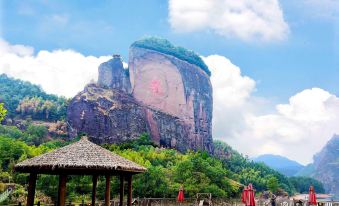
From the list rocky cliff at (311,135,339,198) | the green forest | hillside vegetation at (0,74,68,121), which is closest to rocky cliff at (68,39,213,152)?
the green forest

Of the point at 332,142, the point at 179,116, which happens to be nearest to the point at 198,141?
the point at 179,116

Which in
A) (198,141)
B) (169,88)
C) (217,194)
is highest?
(169,88)

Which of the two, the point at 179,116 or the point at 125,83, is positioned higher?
the point at 125,83

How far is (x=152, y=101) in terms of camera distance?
7375cm

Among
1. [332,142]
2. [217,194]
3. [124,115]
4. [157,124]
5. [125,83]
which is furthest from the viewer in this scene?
[332,142]

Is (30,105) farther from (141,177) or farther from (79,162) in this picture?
(79,162)

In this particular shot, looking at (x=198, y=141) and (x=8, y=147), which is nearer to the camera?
(x=8, y=147)

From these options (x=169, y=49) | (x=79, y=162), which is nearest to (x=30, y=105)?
(x=169, y=49)

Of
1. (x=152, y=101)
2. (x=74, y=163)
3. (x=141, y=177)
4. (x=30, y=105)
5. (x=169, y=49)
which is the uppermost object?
(x=169, y=49)

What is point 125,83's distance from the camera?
263 feet

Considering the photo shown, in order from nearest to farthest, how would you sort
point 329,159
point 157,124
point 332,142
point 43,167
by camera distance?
1. point 43,167
2. point 157,124
3. point 329,159
4. point 332,142

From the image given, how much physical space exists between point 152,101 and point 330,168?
8380 cm

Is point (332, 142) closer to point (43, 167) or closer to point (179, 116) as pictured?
point (179, 116)

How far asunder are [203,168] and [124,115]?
32.4m
